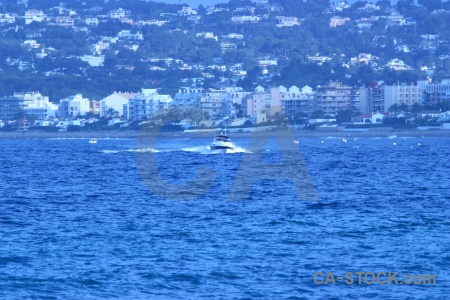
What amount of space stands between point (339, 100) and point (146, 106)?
1127 inches

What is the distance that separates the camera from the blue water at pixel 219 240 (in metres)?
26.8

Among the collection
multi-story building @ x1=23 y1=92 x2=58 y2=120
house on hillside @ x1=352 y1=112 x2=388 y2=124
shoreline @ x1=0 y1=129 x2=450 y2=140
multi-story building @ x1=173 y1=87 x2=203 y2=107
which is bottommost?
shoreline @ x1=0 y1=129 x2=450 y2=140

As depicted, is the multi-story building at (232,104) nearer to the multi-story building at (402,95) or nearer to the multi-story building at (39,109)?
the multi-story building at (402,95)

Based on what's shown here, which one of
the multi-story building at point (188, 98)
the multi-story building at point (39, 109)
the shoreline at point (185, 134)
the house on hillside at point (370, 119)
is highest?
the multi-story building at point (188, 98)

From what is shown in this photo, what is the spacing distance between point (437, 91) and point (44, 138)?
2247 inches

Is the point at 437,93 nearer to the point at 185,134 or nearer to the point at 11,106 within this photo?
the point at 185,134

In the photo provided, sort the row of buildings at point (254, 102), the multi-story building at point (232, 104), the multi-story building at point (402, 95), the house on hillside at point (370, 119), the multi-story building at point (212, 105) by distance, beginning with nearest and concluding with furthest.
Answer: the house on hillside at point (370, 119) → the multi-story building at point (402, 95) → the row of buildings at point (254, 102) → the multi-story building at point (232, 104) → the multi-story building at point (212, 105)

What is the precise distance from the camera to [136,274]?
28109 millimetres

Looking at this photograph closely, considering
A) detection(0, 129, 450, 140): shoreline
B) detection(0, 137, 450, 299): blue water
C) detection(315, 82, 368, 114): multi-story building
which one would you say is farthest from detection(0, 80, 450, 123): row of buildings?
detection(0, 137, 450, 299): blue water

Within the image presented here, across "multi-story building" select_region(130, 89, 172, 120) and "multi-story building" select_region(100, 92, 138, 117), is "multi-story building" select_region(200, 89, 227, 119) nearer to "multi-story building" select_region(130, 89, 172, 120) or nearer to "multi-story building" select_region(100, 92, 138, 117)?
"multi-story building" select_region(130, 89, 172, 120)

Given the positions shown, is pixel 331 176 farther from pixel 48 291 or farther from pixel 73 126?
pixel 73 126

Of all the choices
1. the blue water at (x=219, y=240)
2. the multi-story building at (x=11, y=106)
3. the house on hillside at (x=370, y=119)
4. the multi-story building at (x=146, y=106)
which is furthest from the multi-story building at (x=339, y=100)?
the blue water at (x=219, y=240)

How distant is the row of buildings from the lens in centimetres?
17850

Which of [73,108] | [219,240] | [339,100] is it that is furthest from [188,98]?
[219,240]
